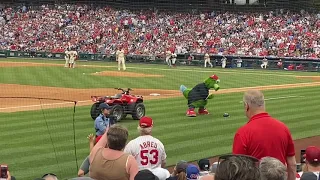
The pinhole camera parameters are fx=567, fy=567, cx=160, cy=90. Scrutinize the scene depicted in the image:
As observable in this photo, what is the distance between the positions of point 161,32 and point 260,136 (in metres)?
43.5

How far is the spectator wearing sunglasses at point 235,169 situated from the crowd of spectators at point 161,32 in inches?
1619

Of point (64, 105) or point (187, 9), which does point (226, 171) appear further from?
point (187, 9)

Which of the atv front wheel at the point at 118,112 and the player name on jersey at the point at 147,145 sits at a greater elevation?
the player name on jersey at the point at 147,145

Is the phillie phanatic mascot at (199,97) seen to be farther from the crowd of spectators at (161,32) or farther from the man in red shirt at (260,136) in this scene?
the crowd of spectators at (161,32)

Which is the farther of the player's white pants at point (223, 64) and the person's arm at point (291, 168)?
the player's white pants at point (223, 64)

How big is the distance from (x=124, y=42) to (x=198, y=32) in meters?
6.40

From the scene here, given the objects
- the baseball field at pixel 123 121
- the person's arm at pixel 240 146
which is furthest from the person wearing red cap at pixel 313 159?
the baseball field at pixel 123 121

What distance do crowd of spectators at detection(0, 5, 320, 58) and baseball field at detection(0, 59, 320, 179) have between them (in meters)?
11.9

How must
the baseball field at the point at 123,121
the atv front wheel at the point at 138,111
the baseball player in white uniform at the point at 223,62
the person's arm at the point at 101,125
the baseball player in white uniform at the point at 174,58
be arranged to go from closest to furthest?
1. the person's arm at the point at 101,125
2. the baseball field at the point at 123,121
3. the atv front wheel at the point at 138,111
4. the baseball player in white uniform at the point at 174,58
5. the baseball player in white uniform at the point at 223,62

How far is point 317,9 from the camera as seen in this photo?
43.3 meters

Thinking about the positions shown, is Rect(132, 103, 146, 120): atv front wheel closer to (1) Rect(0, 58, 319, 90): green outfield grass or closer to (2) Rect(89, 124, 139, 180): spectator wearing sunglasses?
(1) Rect(0, 58, 319, 90): green outfield grass

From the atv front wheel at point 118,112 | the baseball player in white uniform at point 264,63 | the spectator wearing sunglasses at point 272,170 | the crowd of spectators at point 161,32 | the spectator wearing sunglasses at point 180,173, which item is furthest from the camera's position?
the crowd of spectators at point 161,32

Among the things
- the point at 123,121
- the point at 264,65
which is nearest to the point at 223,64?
the point at 264,65

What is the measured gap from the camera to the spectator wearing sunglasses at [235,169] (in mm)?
3320
